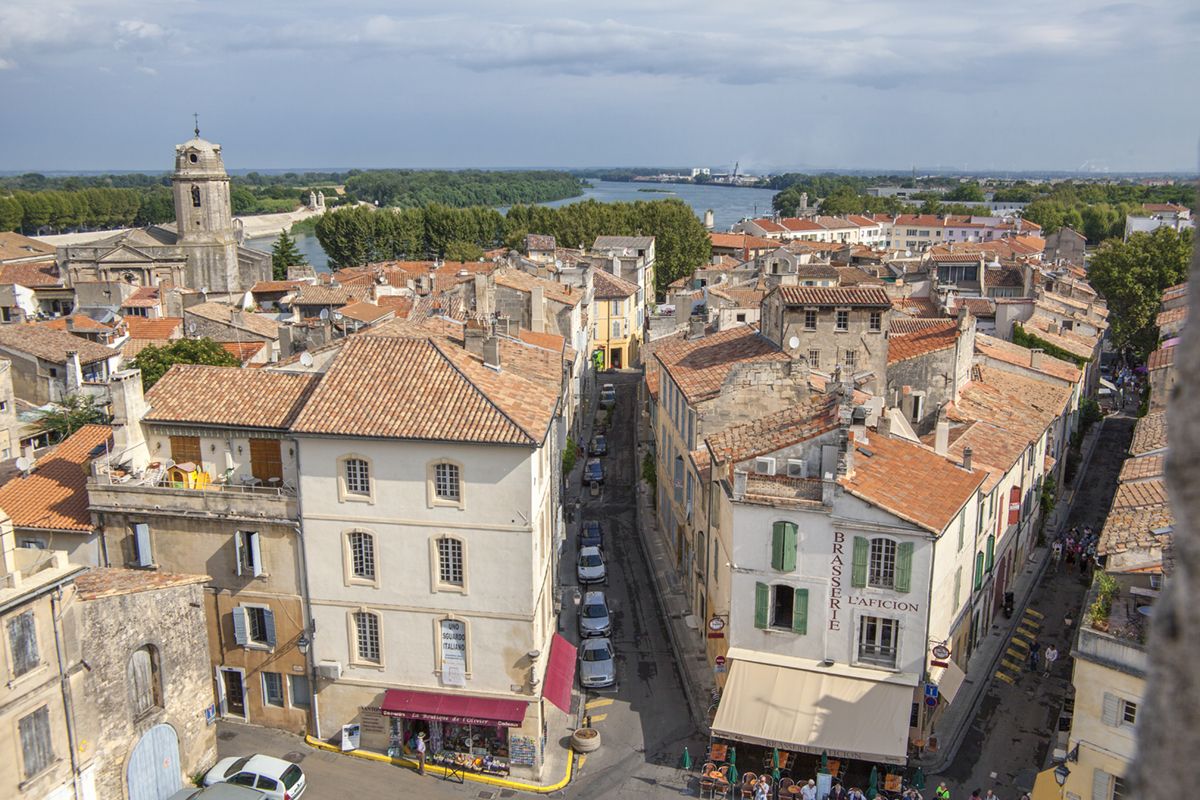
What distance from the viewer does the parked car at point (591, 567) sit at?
140 feet

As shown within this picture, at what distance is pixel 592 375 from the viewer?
77875mm

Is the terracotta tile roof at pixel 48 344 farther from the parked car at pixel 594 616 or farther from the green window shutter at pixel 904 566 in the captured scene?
the green window shutter at pixel 904 566

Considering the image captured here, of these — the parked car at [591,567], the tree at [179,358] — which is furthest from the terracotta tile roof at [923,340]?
the tree at [179,358]

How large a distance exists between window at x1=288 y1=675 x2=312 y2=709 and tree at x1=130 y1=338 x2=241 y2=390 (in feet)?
86.3

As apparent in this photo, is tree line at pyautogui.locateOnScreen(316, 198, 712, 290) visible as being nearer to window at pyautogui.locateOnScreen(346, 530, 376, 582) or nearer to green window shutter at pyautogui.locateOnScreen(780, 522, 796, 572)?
green window shutter at pyautogui.locateOnScreen(780, 522, 796, 572)

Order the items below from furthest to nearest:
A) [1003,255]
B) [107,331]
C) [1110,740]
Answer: [1003,255] < [107,331] < [1110,740]

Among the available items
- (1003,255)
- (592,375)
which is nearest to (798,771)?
(592,375)

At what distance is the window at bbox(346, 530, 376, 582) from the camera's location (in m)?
30.4

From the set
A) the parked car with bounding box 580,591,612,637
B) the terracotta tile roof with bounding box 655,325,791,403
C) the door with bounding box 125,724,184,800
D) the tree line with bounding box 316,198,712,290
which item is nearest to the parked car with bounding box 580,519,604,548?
the parked car with bounding box 580,591,612,637

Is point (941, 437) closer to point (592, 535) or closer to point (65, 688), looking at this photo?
point (592, 535)

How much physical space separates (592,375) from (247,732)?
158 feet

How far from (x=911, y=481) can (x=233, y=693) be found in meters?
23.0

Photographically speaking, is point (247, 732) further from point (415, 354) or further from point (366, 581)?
point (415, 354)

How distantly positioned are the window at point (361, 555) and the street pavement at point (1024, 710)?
18.0 m
